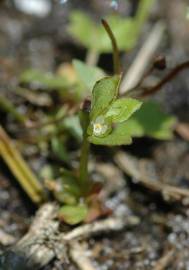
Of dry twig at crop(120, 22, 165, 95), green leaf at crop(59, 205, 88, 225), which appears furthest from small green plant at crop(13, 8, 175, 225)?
dry twig at crop(120, 22, 165, 95)

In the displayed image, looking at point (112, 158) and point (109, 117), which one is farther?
point (112, 158)

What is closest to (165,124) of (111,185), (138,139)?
(138,139)

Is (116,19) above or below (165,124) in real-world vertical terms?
above

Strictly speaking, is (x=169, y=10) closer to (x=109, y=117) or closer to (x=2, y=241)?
(x=109, y=117)

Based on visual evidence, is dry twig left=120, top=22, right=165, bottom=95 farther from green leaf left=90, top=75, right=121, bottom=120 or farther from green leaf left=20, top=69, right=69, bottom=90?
green leaf left=90, top=75, right=121, bottom=120

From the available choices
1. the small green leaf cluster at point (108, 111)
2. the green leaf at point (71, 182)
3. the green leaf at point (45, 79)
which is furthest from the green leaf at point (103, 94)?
the green leaf at point (45, 79)

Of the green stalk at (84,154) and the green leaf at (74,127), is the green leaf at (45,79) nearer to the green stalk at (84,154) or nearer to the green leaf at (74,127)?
the green leaf at (74,127)
